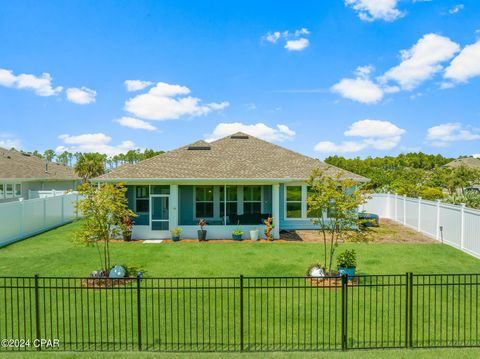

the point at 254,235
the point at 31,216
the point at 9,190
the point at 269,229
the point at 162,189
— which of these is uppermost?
the point at 162,189

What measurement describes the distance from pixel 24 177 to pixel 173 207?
20.7 metres

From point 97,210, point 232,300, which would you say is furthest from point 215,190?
point 232,300

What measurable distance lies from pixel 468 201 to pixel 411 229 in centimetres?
453

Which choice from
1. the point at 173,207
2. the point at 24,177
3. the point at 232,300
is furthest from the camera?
the point at 24,177

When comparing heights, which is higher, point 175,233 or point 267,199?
point 267,199

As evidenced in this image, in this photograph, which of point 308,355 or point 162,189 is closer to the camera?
point 308,355

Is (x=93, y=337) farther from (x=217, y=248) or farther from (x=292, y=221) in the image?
(x=292, y=221)

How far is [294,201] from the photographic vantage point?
22.8 m

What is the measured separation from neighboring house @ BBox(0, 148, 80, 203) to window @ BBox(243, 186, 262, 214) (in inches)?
792

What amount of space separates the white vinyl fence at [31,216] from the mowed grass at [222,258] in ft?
3.12

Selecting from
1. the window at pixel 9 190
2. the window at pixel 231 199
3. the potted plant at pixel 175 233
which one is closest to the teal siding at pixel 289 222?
the window at pixel 231 199

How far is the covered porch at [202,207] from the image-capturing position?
19172 millimetres

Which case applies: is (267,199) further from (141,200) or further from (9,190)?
(9,190)

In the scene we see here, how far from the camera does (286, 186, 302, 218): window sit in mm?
22797
